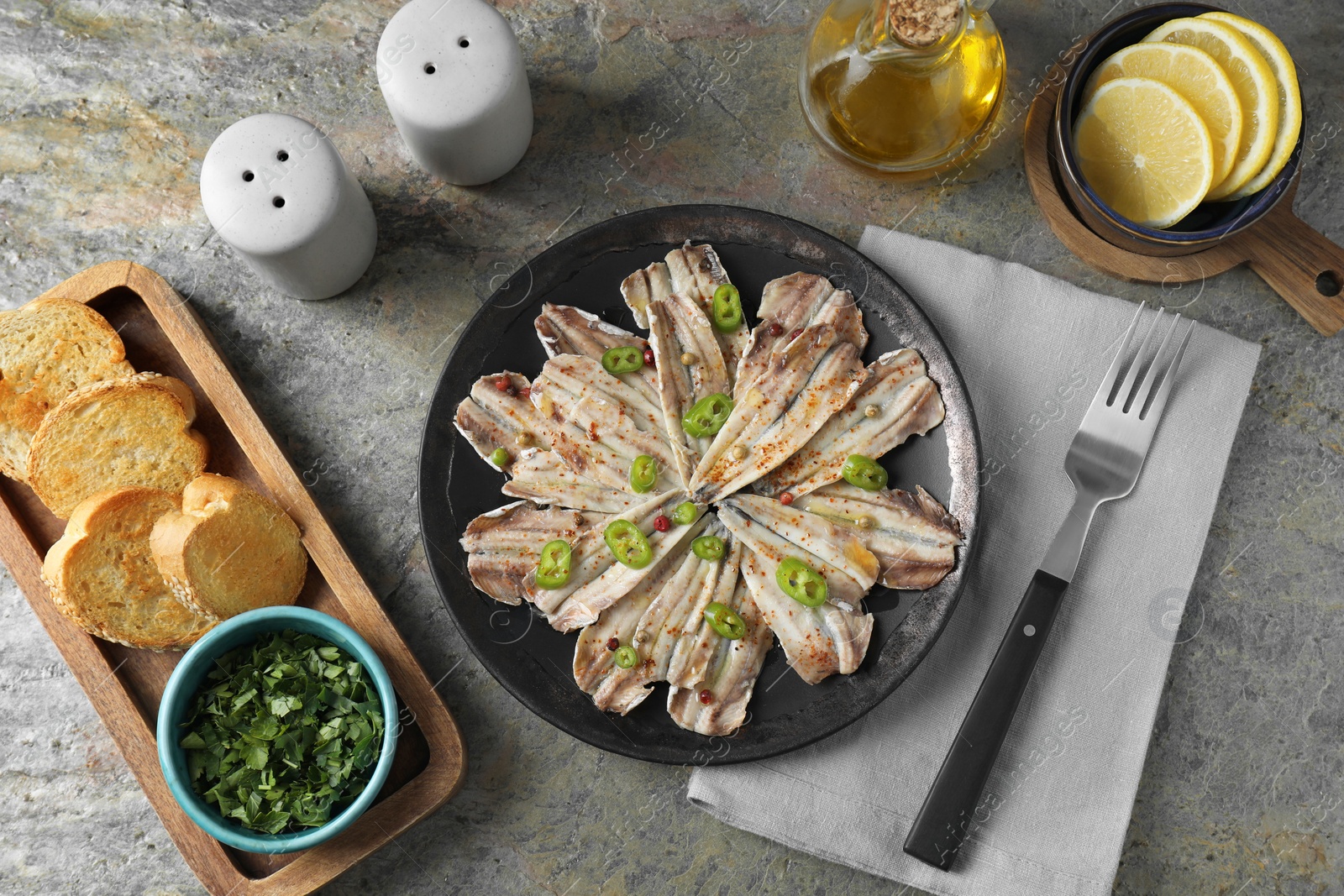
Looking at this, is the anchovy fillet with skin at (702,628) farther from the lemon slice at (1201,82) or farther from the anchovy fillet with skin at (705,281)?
the lemon slice at (1201,82)

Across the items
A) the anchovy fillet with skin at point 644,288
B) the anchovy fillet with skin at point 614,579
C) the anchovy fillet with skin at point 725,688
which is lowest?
the anchovy fillet with skin at point 725,688

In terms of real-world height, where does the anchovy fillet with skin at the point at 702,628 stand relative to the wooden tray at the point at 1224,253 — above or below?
below

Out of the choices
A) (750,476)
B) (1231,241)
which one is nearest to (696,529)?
(750,476)

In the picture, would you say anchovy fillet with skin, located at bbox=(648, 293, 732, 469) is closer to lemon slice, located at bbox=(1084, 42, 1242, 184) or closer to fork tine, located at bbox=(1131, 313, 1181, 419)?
fork tine, located at bbox=(1131, 313, 1181, 419)

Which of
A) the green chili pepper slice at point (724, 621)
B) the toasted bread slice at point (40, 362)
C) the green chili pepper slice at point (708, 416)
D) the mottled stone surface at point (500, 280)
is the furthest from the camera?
the mottled stone surface at point (500, 280)

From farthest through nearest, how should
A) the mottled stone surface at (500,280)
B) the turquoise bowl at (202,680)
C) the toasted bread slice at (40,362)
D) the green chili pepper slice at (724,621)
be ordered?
the mottled stone surface at (500,280) → the toasted bread slice at (40,362) → the green chili pepper slice at (724,621) → the turquoise bowl at (202,680)

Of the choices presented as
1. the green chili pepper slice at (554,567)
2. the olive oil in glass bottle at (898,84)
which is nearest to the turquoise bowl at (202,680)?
the green chili pepper slice at (554,567)
